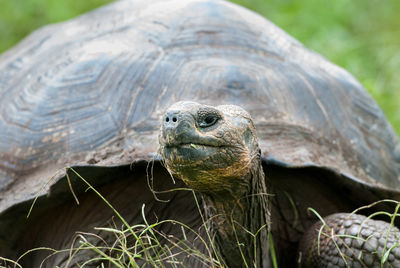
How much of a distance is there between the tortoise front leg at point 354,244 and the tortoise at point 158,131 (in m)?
0.02

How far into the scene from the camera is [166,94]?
3.18m

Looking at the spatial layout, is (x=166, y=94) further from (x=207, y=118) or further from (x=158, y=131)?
(x=207, y=118)

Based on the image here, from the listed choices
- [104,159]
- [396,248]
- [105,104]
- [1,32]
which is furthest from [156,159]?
[1,32]

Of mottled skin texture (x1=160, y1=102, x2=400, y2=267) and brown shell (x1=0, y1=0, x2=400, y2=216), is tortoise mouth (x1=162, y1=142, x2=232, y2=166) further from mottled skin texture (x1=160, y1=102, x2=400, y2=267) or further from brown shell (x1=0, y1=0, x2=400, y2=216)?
brown shell (x1=0, y1=0, x2=400, y2=216)

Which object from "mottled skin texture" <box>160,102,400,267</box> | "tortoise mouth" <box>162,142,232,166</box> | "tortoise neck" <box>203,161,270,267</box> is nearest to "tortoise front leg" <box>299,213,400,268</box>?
"mottled skin texture" <box>160,102,400,267</box>

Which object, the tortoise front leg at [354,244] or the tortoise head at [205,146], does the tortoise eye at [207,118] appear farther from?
the tortoise front leg at [354,244]

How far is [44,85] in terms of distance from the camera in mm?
3430

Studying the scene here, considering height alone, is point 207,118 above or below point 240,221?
above

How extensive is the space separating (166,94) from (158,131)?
0.32m

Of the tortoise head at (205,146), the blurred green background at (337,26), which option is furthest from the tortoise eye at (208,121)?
the blurred green background at (337,26)

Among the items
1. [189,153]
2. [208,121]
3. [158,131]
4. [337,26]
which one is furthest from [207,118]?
[337,26]

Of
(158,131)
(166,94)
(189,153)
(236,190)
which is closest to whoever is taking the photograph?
(189,153)

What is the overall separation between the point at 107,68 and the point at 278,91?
2.80 feet

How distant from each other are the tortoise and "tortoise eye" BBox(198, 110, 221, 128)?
1.12 feet
